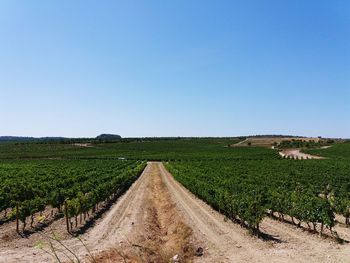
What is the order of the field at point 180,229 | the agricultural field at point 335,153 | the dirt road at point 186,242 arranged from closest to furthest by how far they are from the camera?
the dirt road at point 186,242
the field at point 180,229
the agricultural field at point 335,153

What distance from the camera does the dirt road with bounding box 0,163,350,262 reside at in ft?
58.2

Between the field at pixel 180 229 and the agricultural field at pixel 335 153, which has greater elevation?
the agricultural field at pixel 335 153

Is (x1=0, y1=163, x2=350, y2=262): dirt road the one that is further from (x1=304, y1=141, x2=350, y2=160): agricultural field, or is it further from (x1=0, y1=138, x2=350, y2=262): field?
(x1=304, y1=141, x2=350, y2=160): agricultural field

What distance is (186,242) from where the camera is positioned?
21.0 meters

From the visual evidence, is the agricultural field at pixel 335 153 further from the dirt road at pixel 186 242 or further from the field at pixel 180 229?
the dirt road at pixel 186 242

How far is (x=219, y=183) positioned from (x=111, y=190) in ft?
39.1

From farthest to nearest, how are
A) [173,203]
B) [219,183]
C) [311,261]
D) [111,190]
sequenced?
[219,183]
[111,190]
[173,203]
[311,261]

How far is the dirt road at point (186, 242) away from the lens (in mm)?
17748

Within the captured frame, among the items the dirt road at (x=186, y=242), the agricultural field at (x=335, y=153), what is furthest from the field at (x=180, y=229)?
the agricultural field at (x=335, y=153)

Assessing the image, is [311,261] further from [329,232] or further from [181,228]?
[181,228]

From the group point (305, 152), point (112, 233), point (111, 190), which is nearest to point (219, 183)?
point (111, 190)

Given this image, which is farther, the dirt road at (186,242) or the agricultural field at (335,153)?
the agricultural field at (335,153)

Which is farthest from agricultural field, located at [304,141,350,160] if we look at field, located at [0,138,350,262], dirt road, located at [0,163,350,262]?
dirt road, located at [0,163,350,262]

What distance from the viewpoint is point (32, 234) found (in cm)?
2267
